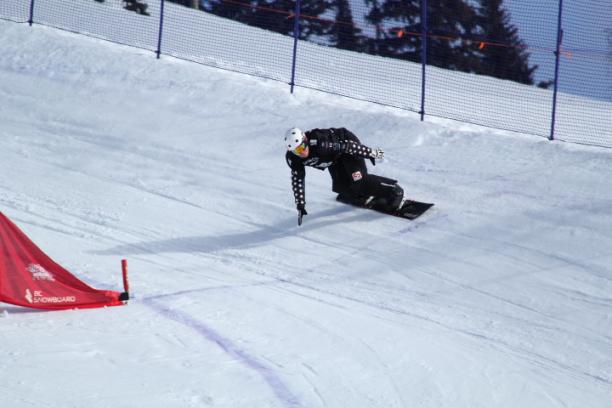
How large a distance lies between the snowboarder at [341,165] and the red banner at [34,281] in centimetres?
311

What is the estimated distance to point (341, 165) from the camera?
1126 centimetres

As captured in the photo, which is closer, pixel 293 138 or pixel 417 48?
pixel 293 138

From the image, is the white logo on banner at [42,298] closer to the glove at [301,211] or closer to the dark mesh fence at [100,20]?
the glove at [301,211]

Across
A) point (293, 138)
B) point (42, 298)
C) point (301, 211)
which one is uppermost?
point (293, 138)

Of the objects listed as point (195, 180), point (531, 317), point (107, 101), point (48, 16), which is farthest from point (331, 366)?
point (48, 16)

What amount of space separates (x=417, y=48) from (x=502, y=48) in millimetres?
2104

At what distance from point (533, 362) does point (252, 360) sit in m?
2.75

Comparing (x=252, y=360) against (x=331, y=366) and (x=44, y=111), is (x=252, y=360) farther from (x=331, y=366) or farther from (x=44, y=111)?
(x=44, y=111)

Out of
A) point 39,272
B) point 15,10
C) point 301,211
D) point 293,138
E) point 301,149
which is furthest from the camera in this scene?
point 15,10

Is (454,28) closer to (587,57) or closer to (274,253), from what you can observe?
(587,57)

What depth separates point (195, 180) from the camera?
41.7ft

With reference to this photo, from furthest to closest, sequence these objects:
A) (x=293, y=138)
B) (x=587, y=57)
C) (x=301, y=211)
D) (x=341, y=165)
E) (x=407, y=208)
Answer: (x=587, y=57) < (x=407, y=208) < (x=341, y=165) < (x=301, y=211) < (x=293, y=138)

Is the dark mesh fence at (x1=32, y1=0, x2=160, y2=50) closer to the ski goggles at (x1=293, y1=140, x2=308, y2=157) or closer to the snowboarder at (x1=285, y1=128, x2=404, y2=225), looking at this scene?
the snowboarder at (x1=285, y1=128, x2=404, y2=225)

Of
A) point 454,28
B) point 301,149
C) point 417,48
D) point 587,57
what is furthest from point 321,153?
point 417,48
